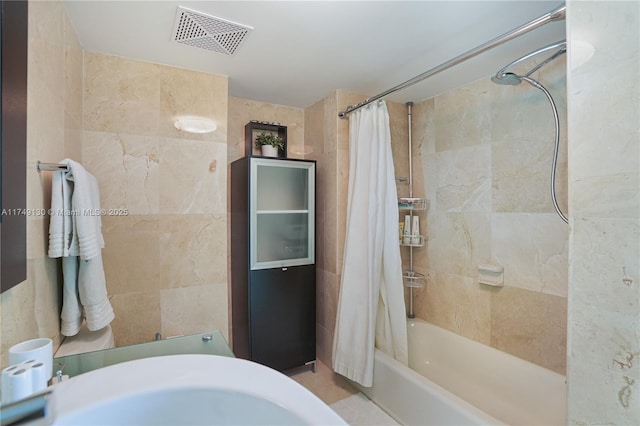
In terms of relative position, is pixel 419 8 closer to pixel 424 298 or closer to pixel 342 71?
pixel 342 71

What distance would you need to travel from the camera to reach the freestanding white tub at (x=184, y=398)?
20.7 inches

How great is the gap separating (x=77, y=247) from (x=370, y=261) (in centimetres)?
151

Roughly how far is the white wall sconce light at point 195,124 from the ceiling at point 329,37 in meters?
0.31

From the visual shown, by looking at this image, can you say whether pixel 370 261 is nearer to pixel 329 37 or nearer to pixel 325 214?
pixel 325 214

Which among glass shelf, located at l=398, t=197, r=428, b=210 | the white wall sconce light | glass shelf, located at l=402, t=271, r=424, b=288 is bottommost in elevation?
glass shelf, located at l=402, t=271, r=424, b=288

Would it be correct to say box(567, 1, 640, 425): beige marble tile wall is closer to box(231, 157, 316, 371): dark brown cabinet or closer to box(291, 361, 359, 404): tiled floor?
box(291, 361, 359, 404): tiled floor

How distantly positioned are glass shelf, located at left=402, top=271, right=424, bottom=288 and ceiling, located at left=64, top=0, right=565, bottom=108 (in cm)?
139

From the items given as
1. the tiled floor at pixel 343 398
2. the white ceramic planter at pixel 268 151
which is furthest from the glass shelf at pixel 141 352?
the white ceramic planter at pixel 268 151

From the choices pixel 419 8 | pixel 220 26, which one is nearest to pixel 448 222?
pixel 419 8

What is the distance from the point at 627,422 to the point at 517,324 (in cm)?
111

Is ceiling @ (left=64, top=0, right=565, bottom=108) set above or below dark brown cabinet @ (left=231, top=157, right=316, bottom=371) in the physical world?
above

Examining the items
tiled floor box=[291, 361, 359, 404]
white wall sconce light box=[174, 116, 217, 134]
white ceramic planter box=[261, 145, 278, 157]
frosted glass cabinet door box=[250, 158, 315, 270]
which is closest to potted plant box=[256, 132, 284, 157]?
white ceramic planter box=[261, 145, 278, 157]

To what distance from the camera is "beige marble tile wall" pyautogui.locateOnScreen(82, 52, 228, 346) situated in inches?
65.3

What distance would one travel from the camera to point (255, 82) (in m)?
2.07
